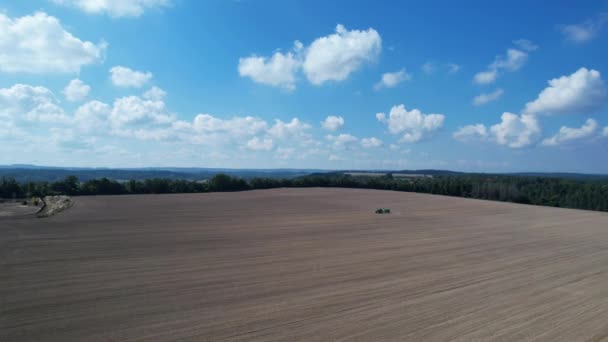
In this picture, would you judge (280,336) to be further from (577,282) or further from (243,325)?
(577,282)

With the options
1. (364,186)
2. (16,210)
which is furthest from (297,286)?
(364,186)

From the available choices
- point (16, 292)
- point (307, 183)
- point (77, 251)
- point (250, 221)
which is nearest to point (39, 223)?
point (77, 251)

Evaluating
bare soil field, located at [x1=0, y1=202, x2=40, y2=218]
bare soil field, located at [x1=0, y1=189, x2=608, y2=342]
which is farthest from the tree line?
bare soil field, located at [x1=0, y1=189, x2=608, y2=342]

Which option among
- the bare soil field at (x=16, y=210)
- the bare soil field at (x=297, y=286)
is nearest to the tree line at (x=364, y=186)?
the bare soil field at (x=16, y=210)

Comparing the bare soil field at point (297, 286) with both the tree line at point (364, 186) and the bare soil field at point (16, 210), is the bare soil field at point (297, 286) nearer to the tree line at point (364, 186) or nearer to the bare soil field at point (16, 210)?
the bare soil field at point (16, 210)

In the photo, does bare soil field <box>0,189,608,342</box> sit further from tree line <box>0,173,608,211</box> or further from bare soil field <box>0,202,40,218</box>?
tree line <box>0,173,608,211</box>

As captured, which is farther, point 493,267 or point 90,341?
point 493,267
